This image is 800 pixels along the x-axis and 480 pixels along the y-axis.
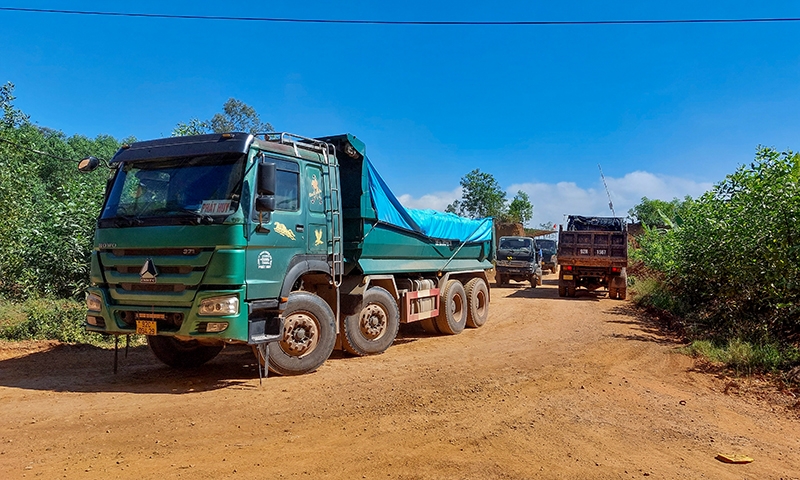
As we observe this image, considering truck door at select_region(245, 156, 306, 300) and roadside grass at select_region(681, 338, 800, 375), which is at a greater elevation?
truck door at select_region(245, 156, 306, 300)

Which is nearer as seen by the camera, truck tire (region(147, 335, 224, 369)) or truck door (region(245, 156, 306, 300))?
truck door (region(245, 156, 306, 300))

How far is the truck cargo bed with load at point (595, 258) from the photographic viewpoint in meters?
18.5

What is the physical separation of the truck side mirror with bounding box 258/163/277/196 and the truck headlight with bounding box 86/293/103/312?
2.48m

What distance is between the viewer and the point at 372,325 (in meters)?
8.76

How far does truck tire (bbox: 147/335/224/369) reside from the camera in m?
7.68

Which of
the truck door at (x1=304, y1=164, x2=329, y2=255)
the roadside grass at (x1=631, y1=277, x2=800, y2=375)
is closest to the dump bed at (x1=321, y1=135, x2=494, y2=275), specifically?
the truck door at (x1=304, y1=164, x2=329, y2=255)

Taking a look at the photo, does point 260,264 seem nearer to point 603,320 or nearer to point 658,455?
point 658,455

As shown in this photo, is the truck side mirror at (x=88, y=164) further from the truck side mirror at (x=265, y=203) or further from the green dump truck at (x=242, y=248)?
the truck side mirror at (x=265, y=203)

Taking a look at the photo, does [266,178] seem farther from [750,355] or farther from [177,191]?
[750,355]

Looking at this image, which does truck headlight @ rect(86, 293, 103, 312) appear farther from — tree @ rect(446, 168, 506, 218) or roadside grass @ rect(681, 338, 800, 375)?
tree @ rect(446, 168, 506, 218)

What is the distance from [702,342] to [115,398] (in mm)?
9028

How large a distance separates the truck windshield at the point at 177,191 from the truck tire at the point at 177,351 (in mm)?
1896

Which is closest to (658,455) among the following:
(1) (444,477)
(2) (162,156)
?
(1) (444,477)

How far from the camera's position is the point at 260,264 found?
655 cm
